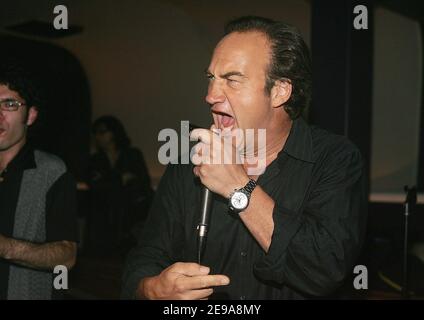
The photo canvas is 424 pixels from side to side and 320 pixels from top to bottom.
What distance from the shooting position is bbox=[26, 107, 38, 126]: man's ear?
200 centimetres

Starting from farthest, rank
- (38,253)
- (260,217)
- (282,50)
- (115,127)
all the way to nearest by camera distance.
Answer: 1. (115,127)
2. (38,253)
3. (282,50)
4. (260,217)

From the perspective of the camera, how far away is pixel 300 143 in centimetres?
151

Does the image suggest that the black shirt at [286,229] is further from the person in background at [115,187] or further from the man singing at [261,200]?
the person in background at [115,187]

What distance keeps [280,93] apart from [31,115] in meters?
1.18

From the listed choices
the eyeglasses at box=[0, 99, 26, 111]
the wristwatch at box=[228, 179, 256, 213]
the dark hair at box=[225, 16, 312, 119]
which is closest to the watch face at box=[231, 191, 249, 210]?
the wristwatch at box=[228, 179, 256, 213]

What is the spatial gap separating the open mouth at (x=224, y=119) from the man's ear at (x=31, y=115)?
3.35 feet

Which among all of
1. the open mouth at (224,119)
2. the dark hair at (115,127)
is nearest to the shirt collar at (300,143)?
the open mouth at (224,119)

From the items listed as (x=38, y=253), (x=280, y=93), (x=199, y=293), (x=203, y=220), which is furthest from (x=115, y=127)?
(x=199, y=293)

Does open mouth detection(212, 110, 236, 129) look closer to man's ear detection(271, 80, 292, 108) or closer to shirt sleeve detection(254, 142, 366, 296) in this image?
man's ear detection(271, 80, 292, 108)

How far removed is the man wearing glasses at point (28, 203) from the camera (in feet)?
5.87

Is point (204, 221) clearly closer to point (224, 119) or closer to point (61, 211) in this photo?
point (224, 119)

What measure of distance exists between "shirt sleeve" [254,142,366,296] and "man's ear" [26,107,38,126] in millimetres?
1328

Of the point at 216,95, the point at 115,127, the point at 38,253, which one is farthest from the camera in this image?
the point at 115,127
